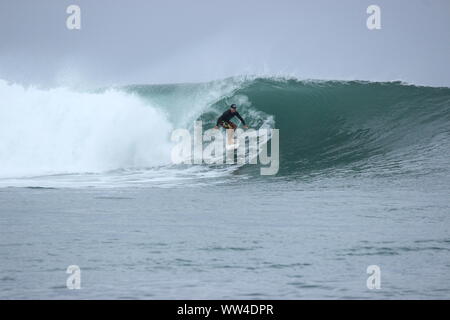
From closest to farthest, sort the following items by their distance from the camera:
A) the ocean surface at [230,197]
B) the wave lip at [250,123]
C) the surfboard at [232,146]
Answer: the ocean surface at [230,197], the wave lip at [250,123], the surfboard at [232,146]

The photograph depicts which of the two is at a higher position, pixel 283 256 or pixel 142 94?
pixel 142 94

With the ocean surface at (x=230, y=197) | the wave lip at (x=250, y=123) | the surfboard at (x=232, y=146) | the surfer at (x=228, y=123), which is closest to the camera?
the ocean surface at (x=230, y=197)

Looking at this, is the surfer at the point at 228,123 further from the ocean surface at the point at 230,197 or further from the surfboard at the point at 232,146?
the ocean surface at the point at 230,197

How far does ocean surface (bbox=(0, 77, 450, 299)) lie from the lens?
621 centimetres

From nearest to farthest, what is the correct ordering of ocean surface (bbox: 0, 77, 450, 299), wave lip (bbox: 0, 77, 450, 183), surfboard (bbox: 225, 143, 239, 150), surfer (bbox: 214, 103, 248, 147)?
ocean surface (bbox: 0, 77, 450, 299)
wave lip (bbox: 0, 77, 450, 183)
surfboard (bbox: 225, 143, 239, 150)
surfer (bbox: 214, 103, 248, 147)

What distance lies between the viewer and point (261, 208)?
33.3ft

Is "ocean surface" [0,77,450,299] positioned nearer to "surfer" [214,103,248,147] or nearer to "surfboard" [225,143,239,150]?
"surfboard" [225,143,239,150]

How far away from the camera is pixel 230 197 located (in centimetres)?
1144

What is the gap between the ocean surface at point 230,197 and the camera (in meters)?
6.21

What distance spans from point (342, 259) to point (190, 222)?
2.68m

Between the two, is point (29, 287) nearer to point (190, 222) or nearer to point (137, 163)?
point (190, 222)

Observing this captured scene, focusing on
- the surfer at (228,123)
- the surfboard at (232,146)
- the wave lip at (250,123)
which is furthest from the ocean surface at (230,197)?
the surfer at (228,123)

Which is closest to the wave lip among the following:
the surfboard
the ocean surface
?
the ocean surface
